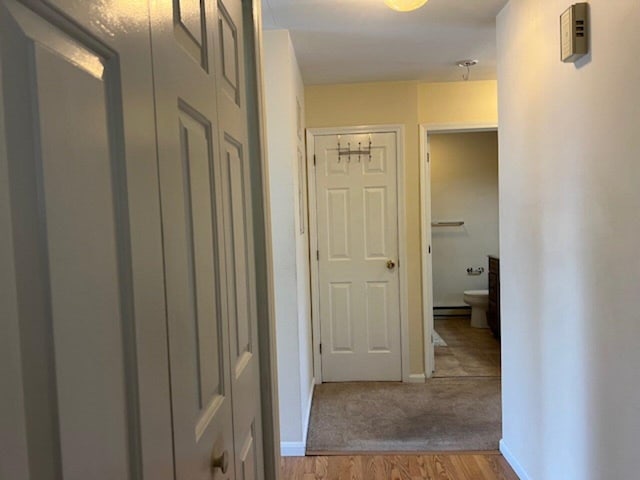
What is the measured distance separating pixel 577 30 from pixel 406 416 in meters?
2.46

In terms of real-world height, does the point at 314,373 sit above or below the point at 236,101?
below

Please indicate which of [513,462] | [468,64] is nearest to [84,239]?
[513,462]

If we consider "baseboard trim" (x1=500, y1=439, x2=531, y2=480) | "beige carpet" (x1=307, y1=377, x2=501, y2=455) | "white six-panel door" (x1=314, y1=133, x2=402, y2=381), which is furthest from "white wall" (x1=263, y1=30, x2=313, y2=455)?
"baseboard trim" (x1=500, y1=439, x2=531, y2=480)

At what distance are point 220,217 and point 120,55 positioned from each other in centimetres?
52

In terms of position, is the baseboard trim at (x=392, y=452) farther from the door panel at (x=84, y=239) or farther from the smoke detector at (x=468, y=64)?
the smoke detector at (x=468, y=64)

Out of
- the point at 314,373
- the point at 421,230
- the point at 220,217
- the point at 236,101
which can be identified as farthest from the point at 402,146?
the point at 220,217

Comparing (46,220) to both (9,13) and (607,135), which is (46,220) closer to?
(9,13)

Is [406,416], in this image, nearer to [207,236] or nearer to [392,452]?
[392,452]

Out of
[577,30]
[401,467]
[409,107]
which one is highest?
[409,107]

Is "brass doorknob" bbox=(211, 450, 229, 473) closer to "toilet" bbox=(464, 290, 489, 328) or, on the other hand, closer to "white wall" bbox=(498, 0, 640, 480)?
"white wall" bbox=(498, 0, 640, 480)

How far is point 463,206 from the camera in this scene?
19.4ft

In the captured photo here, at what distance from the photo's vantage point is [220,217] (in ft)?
3.62

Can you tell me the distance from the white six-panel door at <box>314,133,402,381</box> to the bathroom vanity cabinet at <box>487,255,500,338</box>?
1601mm

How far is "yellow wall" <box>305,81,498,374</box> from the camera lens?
3715 mm
